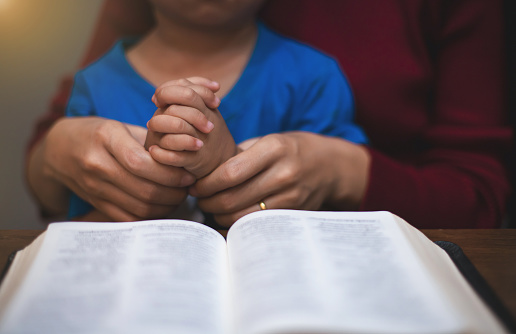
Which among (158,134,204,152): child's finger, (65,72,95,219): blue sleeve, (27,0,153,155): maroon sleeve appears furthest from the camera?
(27,0,153,155): maroon sleeve

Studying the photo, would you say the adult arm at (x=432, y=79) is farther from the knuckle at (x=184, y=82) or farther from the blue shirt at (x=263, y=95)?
the knuckle at (x=184, y=82)

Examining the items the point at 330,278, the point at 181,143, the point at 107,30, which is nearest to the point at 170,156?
the point at 181,143

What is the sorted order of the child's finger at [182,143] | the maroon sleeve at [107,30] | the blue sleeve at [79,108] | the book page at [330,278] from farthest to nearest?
the maroon sleeve at [107,30]
the blue sleeve at [79,108]
the child's finger at [182,143]
the book page at [330,278]

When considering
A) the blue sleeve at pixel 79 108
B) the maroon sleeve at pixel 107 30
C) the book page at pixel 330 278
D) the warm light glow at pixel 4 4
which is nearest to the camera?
the book page at pixel 330 278

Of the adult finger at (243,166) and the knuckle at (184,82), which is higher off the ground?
the knuckle at (184,82)

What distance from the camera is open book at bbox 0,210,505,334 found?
32 centimetres

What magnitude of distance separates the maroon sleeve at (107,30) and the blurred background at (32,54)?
10 centimetres

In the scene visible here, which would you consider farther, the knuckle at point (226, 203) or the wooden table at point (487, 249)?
the knuckle at point (226, 203)

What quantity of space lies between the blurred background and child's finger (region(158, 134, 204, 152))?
2.02 ft

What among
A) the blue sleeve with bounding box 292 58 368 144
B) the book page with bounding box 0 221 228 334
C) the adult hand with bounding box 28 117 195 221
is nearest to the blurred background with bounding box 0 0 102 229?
the adult hand with bounding box 28 117 195 221

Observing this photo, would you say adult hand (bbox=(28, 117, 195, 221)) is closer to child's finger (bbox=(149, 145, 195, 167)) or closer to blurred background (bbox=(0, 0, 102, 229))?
child's finger (bbox=(149, 145, 195, 167))

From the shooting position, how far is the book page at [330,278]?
0.31 meters

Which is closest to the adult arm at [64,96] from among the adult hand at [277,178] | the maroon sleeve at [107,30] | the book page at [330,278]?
the maroon sleeve at [107,30]

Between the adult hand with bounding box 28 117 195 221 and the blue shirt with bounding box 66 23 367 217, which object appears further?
the blue shirt with bounding box 66 23 367 217
